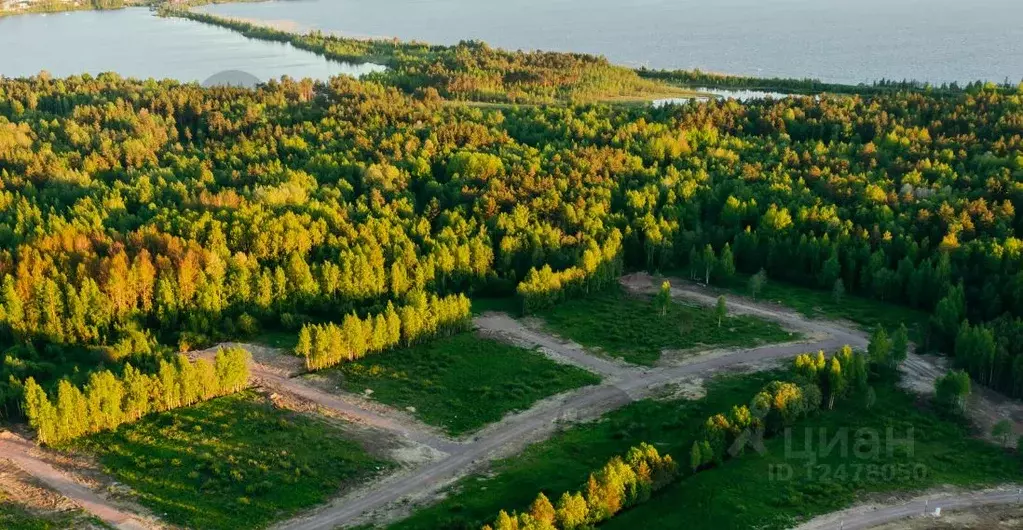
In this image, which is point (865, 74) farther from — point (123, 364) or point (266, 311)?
point (123, 364)

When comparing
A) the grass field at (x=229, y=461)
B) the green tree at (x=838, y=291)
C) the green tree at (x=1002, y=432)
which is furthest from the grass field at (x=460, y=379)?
the green tree at (x=838, y=291)

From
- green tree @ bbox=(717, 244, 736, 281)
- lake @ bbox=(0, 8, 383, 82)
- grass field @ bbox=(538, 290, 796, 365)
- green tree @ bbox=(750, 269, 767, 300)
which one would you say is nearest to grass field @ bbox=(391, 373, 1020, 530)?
grass field @ bbox=(538, 290, 796, 365)

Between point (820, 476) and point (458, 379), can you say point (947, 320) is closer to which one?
point (820, 476)

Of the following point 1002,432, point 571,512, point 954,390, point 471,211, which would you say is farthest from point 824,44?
point 571,512

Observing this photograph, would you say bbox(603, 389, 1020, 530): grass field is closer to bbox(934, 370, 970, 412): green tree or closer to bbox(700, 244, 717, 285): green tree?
bbox(934, 370, 970, 412): green tree

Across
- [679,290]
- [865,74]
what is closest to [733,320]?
[679,290]
